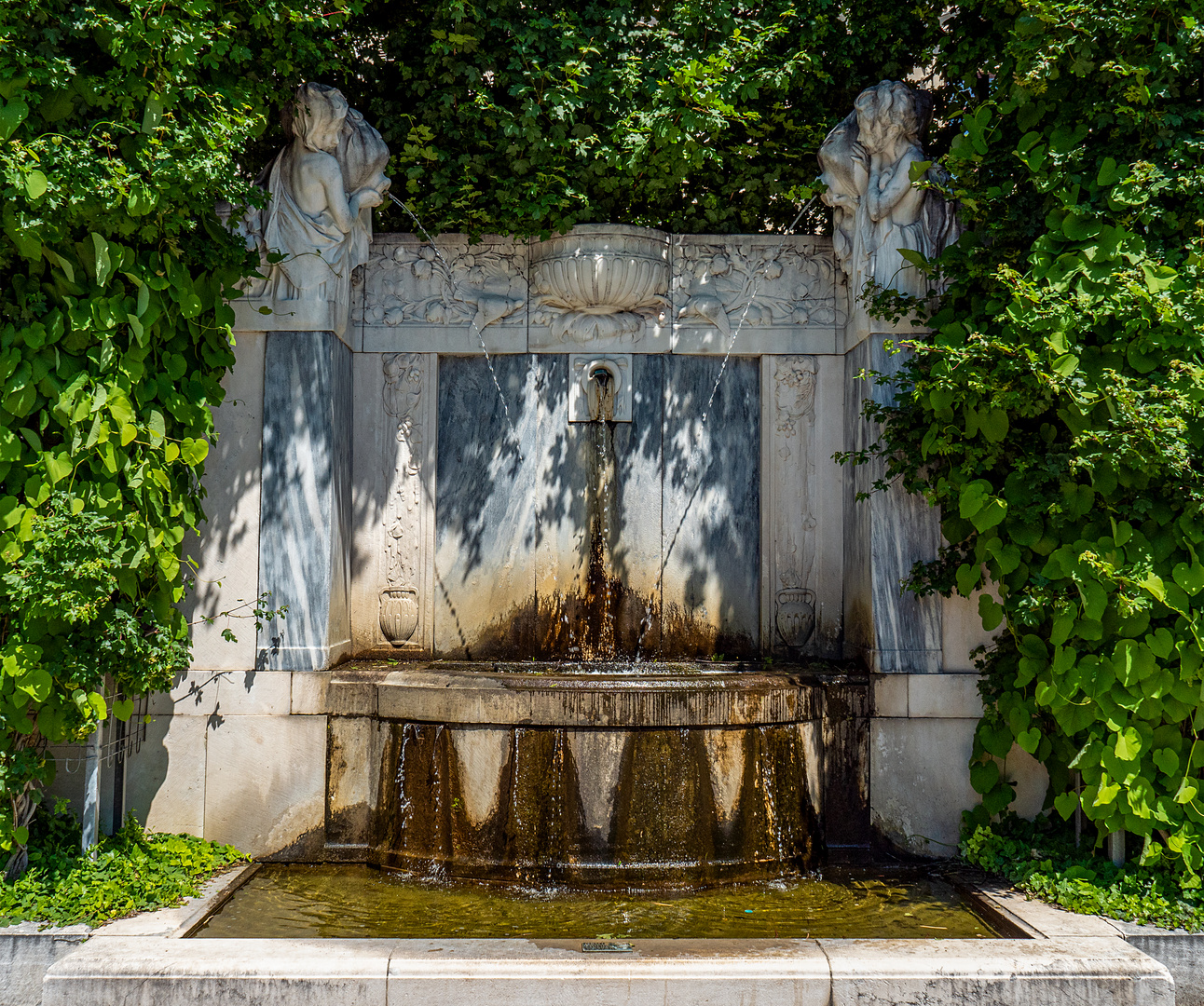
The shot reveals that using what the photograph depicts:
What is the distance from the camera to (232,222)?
193 inches

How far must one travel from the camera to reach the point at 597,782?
4.74m

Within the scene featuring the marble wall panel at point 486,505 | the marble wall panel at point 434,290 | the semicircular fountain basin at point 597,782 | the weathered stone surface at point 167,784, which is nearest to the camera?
the semicircular fountain basin at point 597,782

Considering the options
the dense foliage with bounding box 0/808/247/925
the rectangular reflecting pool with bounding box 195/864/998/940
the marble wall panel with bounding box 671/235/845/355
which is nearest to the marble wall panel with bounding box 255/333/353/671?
the dense foliage with bounding box 0/808/247/925

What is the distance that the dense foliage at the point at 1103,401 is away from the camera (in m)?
4.16

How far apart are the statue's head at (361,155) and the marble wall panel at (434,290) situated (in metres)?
0.52

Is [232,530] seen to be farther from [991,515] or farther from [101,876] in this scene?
[991,515]

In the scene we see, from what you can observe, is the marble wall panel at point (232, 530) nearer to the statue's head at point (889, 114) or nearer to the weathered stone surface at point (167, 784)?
the weathered stone surface at point (167, 784)

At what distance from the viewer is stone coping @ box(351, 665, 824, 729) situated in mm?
4742

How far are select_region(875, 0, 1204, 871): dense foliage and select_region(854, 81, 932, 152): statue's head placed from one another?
0.73 m

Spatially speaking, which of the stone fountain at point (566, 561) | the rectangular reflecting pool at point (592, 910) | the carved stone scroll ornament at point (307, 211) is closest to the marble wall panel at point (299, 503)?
the stone fountain at point (566, 561)

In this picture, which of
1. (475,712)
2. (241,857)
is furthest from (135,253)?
(241,857)

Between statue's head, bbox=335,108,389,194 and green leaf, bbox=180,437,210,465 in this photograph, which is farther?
statue's head, bbox=335,108,389,194

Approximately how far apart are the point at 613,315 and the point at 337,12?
7.69 ft

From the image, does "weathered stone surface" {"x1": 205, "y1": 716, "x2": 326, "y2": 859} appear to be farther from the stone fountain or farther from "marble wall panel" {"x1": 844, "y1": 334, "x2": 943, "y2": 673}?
"marble wall panel" {"x1": 844, "y1": 334, "x2": 943, "y2": 673}
